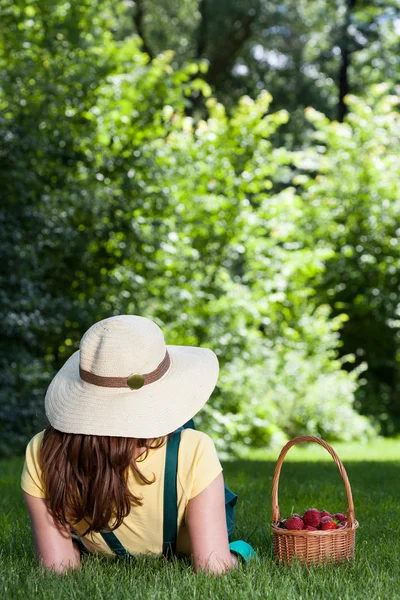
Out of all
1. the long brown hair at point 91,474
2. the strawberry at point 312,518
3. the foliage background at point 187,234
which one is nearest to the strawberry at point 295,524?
the strawberry at point 312,518

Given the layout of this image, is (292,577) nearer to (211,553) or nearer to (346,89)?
(211,553)

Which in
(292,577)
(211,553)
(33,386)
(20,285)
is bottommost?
(33,386)

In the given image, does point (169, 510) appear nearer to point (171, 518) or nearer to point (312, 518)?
point (171, 518)

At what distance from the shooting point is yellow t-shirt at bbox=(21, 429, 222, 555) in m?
2.65

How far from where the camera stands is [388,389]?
1306cm

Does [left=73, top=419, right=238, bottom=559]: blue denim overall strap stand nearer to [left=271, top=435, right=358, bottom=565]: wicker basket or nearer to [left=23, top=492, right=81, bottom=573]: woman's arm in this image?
[left=23, top=492, right=81, bottom=573]: woman's arm

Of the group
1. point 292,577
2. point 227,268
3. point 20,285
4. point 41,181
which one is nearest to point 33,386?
point 20,285

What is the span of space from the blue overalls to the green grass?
6 centimetres

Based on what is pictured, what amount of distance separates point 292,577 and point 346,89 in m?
18.8

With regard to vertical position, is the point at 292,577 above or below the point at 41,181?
above

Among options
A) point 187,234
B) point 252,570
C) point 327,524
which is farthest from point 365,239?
point 252,570

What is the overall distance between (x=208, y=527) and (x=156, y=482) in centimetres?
22

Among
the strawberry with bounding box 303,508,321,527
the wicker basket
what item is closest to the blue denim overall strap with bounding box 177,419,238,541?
the wicker basket

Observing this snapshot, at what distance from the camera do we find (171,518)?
2.77m
